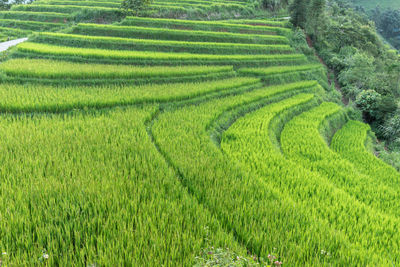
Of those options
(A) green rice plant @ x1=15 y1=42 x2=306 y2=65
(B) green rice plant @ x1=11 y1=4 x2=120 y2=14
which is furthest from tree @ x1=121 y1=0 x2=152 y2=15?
(A) green rice plant @ x1=15 y1=42 x2=306 y2=65

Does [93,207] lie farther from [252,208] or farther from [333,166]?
[333,166]

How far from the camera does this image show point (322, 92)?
1362cm

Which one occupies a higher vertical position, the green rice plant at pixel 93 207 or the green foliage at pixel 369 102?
the green rice plant at pixel 93 207

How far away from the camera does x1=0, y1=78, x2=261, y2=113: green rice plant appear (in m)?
5.84

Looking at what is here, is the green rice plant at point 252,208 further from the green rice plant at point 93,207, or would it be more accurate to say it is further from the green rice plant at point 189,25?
the green rice plant at point 189,25

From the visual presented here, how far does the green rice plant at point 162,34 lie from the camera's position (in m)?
14.5

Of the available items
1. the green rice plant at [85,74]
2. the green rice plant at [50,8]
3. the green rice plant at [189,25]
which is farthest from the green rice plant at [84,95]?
the green rice plant at [50,8]

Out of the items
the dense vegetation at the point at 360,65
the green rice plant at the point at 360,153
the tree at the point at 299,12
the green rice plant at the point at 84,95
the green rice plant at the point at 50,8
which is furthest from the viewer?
the tree at the point at 299,12

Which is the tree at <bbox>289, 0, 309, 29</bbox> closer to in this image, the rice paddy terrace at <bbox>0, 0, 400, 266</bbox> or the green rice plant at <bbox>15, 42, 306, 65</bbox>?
the green rice plant at <bbox>15, 42, 306, 65</bbox>

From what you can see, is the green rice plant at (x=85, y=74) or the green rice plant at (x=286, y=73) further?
the green rice plant at (x=286, y=73)

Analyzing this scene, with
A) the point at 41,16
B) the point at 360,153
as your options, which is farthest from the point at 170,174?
the point at 41,16

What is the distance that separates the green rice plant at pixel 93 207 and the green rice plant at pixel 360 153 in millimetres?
5404

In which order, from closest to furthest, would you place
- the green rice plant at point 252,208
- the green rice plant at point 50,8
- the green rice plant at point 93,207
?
1. the green rice plant at point 93,207
2. the green rice plant at point 252,208
3. the green rice plant at point 50,8

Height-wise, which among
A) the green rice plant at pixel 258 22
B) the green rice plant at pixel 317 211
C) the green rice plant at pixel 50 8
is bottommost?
the green rice plant at pixel 317 211
